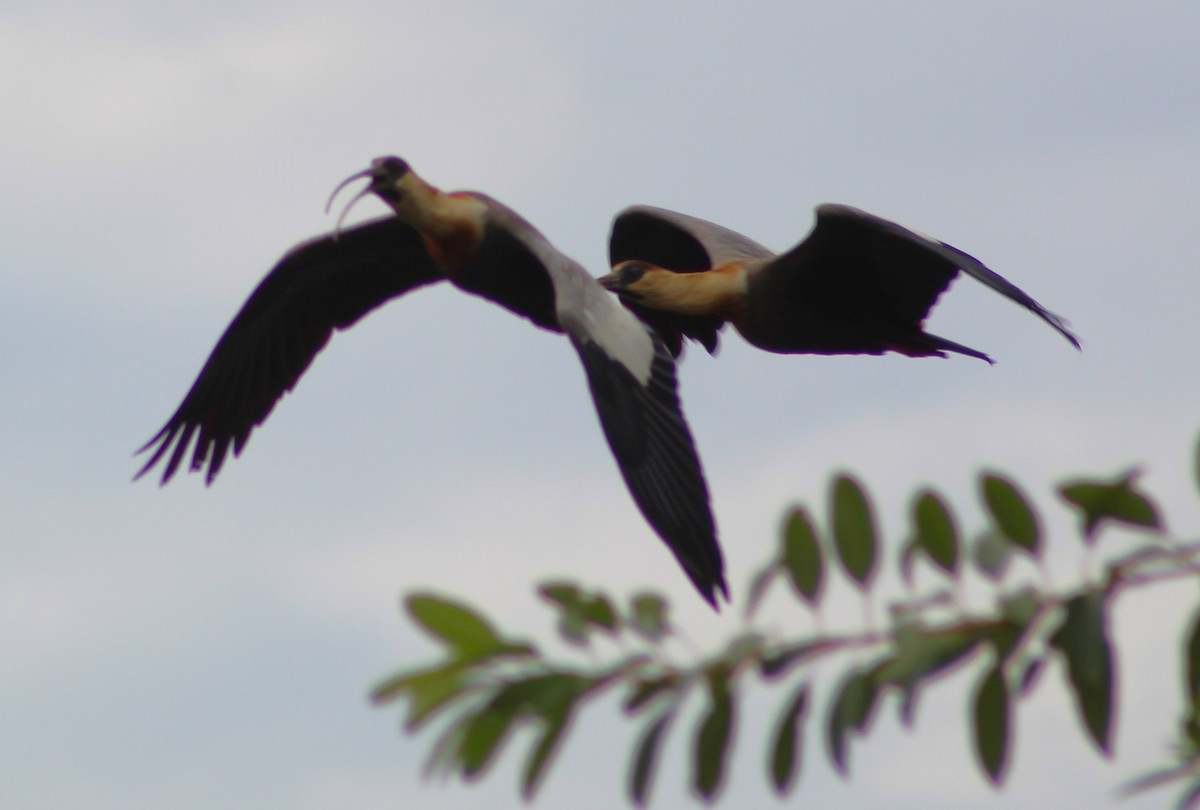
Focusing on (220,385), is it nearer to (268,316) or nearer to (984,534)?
(268,316)

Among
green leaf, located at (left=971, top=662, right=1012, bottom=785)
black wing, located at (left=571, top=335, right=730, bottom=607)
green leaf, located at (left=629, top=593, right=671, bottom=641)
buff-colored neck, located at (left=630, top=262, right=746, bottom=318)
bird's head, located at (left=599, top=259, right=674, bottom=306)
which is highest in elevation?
bird's head, located at (left=599, top=259, right=674, bottom=306)

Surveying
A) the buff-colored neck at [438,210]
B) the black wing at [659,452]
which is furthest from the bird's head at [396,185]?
the black wing at [659,452]

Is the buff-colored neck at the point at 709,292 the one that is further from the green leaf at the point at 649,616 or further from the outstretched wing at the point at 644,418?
the green leaf at the point at 649,616

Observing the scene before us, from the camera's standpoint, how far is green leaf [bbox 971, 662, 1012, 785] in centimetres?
183

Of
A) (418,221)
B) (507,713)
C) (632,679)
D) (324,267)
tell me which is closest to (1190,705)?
(632,679)

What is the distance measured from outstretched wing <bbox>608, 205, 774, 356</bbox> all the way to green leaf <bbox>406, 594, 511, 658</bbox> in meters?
7.85

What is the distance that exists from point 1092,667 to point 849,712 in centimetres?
26

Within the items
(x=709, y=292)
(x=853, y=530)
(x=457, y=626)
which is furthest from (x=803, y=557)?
(x=709, y=292)

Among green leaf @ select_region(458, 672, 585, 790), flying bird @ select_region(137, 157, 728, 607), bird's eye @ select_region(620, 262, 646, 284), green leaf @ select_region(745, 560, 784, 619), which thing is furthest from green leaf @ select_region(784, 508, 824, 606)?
bird's eye @ select_region(620, 262, 646, 284)

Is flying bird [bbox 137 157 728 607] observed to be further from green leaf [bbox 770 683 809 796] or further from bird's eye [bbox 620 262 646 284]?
green leaf [bbox 770 683 809 796]

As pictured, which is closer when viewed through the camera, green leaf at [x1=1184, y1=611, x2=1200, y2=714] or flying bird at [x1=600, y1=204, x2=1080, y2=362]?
green leaf at [x1=1184, y1=611, x2=1200, y2=714]

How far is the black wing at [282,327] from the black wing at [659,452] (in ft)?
8.38

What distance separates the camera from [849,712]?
185 cm

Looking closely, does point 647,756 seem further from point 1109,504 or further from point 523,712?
point 1109,504
